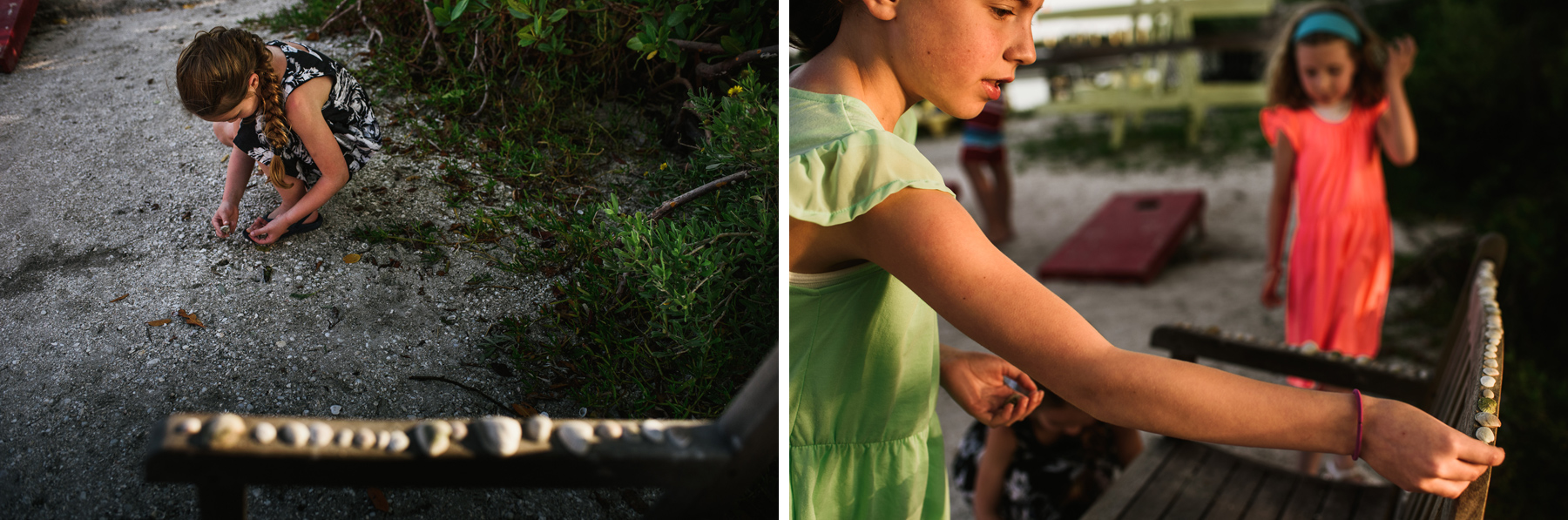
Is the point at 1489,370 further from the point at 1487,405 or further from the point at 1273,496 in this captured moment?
the point at 1273,496

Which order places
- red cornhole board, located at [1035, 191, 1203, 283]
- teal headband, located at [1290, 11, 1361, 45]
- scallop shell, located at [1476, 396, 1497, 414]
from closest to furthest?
scallop shell, located at [1476, 396, 1497, 414], teal headband, located at [1290, 11, 1361, 45], red cornhole board, located at [1035, 191, 1203, 283]

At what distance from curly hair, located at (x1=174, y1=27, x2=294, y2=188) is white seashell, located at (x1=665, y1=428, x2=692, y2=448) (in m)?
0.32

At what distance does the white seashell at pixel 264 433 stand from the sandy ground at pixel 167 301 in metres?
0.05

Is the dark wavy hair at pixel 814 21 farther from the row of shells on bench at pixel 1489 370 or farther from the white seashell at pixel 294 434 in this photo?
the row of shells on bench at pixel 1489 370

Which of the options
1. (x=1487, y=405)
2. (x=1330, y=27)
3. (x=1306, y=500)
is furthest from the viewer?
(x=1330, y=27)

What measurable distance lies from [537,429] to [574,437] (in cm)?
3

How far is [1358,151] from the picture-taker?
2.71 metres

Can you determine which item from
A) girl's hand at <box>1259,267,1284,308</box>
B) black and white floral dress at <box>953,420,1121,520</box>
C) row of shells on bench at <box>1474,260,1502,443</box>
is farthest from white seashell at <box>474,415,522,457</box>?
girl's hand at <box>1259,267,1284,308</box>

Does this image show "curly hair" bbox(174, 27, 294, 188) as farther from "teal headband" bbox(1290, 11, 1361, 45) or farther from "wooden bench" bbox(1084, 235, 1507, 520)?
"teal headband" bbox(1290, 11, 1361, 45)

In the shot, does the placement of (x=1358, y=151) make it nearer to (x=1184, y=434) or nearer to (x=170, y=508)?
(x=1184, y=434)

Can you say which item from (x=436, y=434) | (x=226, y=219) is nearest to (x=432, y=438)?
(x=436, y=434)

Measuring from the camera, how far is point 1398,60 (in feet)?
8.54

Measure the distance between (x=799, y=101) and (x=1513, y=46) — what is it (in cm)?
512

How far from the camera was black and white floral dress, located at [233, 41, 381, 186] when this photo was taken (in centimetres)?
63
